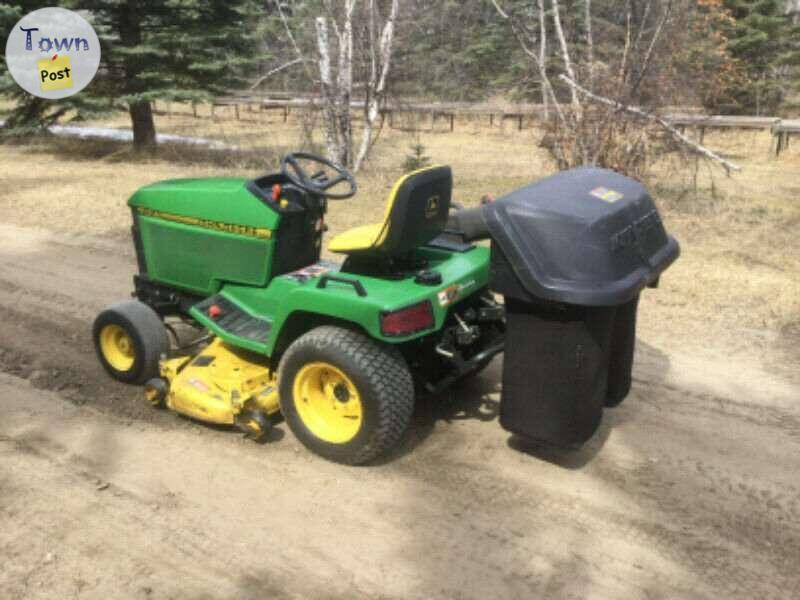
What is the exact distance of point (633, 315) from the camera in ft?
11.8

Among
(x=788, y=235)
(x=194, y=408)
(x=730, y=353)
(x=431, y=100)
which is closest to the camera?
(x=194, y=408)

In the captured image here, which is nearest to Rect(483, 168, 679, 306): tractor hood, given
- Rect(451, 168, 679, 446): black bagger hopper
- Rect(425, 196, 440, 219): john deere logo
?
Rect(451, 168, 679, 446): black bagger hopper

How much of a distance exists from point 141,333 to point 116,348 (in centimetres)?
39

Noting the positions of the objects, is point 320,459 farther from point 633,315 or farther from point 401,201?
point 633,315

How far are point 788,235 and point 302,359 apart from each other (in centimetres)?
673

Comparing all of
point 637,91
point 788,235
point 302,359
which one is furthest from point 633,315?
point 637,91

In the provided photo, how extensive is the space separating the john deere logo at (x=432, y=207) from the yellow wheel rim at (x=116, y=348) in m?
2.05

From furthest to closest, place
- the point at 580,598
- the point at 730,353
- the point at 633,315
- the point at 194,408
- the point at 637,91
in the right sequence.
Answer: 1. the point at 637,91
2. the point at 730,353
3. the point at 194,408
4. the point at 633,315
5. the point at 580,598

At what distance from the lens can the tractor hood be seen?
2873 millimetres

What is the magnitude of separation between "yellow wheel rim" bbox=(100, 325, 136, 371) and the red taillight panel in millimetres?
1949

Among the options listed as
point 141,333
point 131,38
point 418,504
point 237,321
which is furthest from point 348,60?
point 418,504

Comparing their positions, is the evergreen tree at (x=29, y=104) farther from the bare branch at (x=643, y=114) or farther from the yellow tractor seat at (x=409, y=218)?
the yellow tractor seat at (x=409, y=218)

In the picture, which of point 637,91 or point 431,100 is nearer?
point 637,91

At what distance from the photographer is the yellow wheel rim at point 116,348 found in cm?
439
